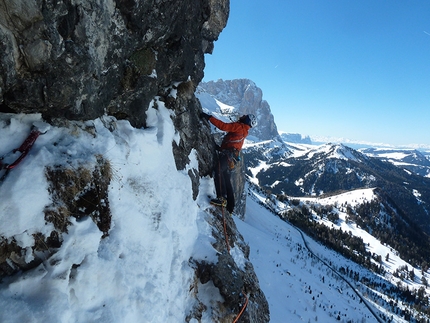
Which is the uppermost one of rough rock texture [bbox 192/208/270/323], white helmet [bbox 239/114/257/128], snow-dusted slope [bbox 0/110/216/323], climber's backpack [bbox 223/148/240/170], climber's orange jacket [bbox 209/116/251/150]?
white helmet [bbox 239/114/257/128]

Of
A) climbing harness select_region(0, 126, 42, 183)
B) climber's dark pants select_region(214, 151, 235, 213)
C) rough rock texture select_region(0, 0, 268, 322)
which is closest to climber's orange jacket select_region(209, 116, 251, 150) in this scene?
climber's dark pants select_region(214, 151, 235, 213)

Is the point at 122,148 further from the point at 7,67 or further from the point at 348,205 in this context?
the point at 348,205

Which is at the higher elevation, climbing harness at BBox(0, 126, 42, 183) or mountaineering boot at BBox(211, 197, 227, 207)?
climbing harness at BBox(0, 126, 42, 183)

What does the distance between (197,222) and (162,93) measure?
15.6 feet

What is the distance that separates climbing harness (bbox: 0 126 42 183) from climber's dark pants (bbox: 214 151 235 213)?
7.10m

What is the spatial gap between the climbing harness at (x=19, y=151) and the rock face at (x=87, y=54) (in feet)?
1.58

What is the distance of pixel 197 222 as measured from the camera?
8.92m

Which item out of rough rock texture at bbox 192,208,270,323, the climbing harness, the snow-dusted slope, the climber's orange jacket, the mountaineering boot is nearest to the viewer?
the snow-dusted slope

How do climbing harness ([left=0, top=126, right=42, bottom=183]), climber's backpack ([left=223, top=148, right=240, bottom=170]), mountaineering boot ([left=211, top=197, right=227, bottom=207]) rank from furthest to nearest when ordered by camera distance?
climber's backpack ([left=223, top=148, right=240, bottom=170]) < mountaineering boot ([left=211, top=197, right=227, bottom=207]) < climbing harness ([left=0, top=126, right=42, bottom=183])

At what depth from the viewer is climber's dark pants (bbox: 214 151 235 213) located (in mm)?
10938

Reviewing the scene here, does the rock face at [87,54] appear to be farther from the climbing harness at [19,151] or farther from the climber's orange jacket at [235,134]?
the climber's orange jacket at [235,134]

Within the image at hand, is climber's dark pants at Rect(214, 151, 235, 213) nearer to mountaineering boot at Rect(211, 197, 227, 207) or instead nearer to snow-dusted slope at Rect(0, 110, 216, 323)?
mountaineering boot at Rect(211, 197, 227, 207)

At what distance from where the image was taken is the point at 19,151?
454 cm

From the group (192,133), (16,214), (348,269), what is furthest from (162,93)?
(348,269)
